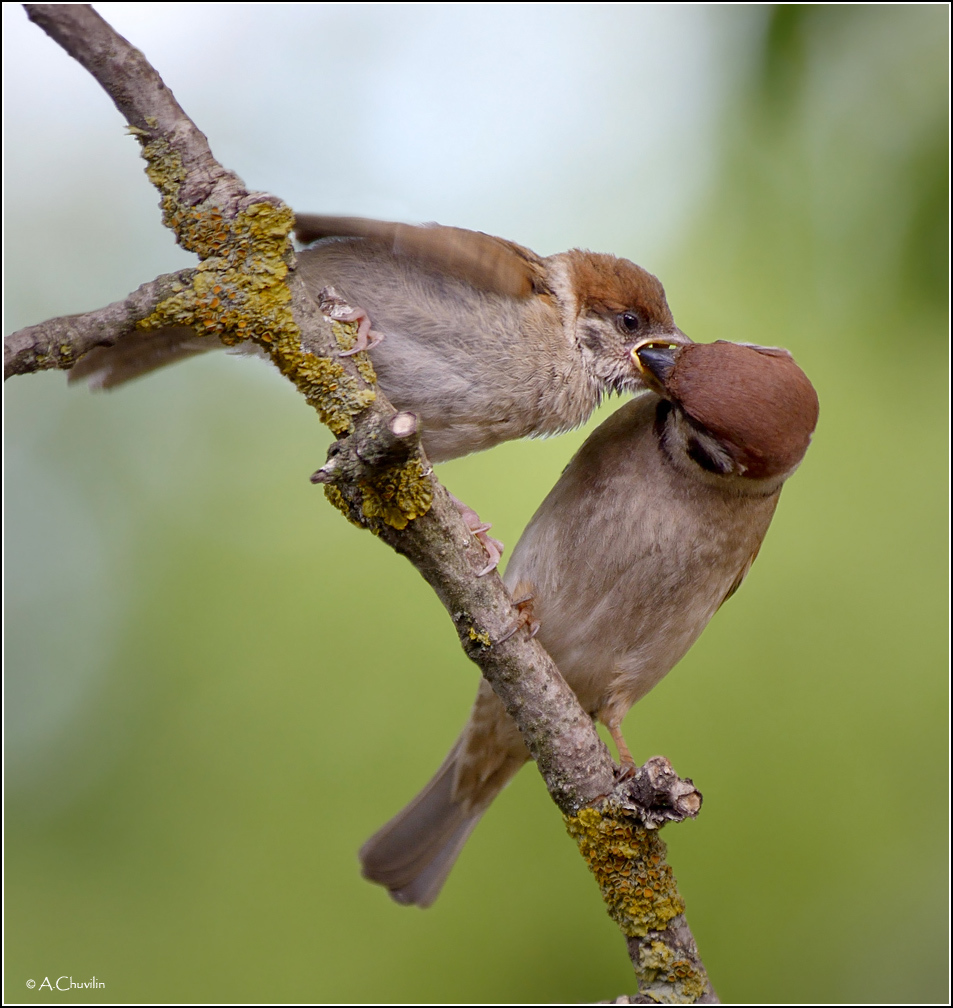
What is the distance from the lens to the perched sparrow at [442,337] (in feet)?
7.91

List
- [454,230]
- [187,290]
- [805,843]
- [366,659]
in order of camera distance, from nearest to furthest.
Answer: [187,290] < [454,230] < [805,843] < [366,659]

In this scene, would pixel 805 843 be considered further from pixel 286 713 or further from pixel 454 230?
pixel 454 230

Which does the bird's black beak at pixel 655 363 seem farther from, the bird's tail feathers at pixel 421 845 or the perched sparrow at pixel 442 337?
the bird's tail feathers at pixel 421 845

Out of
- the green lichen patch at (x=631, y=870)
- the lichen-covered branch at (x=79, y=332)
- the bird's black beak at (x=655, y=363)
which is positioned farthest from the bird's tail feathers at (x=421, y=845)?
the lichen-covered branch at (x=79, y=332)

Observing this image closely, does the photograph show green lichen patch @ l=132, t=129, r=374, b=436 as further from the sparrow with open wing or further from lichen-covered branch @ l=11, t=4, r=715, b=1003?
the sparrow with open wing

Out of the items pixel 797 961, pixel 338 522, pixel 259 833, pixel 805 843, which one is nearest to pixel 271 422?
pixel 338 522

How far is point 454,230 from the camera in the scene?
246cm

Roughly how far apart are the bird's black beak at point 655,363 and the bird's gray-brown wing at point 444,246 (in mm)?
377

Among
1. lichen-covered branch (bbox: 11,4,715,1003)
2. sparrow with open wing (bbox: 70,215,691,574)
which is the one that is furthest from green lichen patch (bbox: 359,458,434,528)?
sparrow with open wing (bbox: 70,215,691,574)

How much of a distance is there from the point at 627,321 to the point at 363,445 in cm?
145

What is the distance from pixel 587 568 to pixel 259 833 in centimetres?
167

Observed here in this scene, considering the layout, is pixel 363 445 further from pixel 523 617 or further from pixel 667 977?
pixel 667 977

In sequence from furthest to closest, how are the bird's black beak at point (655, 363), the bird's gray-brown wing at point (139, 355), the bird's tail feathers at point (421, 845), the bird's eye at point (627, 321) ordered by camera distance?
the bird's tail feathers at point (421, 845) → the bird's eye at point (627, 321) → the bird's black beak at point (655, 363) → the bird's gray-brown wing at point (139, 355)

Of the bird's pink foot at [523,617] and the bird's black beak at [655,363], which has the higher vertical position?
the bird's black beak at [655,363]
